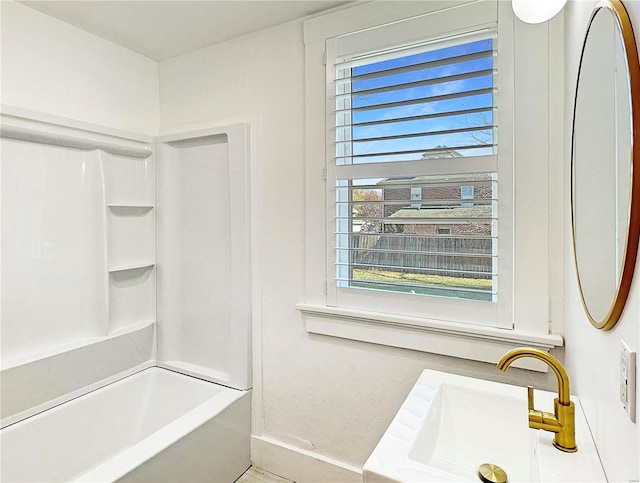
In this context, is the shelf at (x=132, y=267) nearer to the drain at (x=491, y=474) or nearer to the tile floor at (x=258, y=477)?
the tile floor at (x=258, y=477)

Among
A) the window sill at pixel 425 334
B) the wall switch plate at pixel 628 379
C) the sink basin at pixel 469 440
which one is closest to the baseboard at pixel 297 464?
the window sill at pixel 425 334

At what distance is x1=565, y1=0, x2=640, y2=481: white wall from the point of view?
70 cm

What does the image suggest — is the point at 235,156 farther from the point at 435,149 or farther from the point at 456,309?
the point at 456,309

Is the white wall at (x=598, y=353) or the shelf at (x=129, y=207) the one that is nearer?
the white wall at (x=598, y=353)

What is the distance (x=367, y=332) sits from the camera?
1883 mm

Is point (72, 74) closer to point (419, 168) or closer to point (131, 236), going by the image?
point (131, 236)

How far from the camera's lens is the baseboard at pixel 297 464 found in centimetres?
199

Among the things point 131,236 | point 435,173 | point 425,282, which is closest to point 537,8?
point 435,173

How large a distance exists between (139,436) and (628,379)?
7.94 feet

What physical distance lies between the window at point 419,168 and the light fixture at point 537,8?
427mm

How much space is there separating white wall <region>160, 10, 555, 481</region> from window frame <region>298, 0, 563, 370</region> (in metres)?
0.09

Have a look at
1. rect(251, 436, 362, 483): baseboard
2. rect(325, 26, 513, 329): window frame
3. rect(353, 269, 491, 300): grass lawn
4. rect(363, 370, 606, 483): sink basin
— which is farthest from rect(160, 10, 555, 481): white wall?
rect(363, 370, 606, 483): sink basin

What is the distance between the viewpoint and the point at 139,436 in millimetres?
2283

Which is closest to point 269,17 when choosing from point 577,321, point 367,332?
point 367,332
